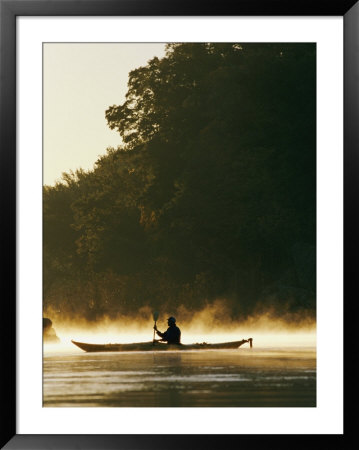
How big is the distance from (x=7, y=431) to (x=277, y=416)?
200 centimetres

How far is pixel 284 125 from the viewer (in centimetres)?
769

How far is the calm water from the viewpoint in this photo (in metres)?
6.22

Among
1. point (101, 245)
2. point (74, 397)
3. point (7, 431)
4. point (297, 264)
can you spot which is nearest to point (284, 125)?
point (297, 264)

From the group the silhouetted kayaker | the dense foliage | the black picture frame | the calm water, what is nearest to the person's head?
the silhouetted kayaker

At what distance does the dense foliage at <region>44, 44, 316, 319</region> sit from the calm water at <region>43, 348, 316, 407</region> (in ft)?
1.61

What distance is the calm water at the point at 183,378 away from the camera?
6.22 meters

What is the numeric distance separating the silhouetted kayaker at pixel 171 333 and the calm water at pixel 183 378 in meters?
0.13

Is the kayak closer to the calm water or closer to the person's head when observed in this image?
the calm water

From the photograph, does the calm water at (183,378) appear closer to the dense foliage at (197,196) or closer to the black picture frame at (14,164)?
the black picture frame at (14,164)

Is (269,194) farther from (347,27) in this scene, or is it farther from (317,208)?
(347,27)

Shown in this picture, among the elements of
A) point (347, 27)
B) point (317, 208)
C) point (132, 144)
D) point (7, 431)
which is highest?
point (347, 27)

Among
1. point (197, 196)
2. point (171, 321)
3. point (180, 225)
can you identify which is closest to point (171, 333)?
point (171, 321)

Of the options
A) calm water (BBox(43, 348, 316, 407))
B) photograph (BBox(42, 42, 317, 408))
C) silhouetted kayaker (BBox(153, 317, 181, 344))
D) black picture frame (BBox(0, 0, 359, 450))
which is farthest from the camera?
silhouetted kayaker (BBox(153, 317, 181, 344))

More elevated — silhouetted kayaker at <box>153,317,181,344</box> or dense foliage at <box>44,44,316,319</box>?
dense foliage at <box>44,44,316,319</box>
